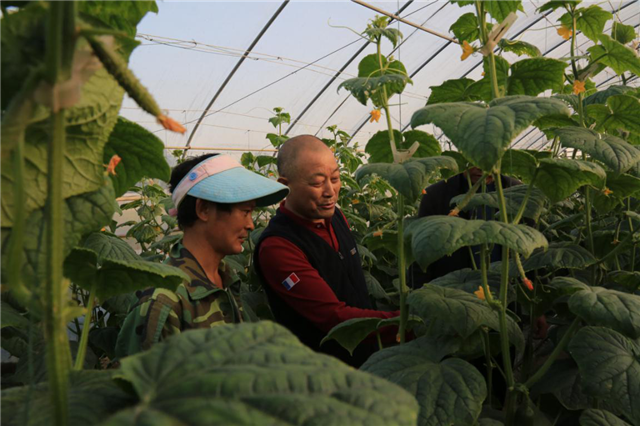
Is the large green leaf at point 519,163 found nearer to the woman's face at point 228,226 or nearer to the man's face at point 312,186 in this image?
the woman's face at point 228,226

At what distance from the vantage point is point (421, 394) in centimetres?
125

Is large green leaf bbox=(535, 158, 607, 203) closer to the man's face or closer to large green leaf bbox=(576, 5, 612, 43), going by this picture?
large green leaf bbox=(576, 5, 612, 43)

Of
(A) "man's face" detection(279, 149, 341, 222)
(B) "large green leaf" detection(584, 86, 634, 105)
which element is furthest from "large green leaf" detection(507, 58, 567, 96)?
(A) "man's face" detection(279, 149, 341, 222)

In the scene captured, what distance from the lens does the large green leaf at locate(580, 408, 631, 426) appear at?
1.44 m

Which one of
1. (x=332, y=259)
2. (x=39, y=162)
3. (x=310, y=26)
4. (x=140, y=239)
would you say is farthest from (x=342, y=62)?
(x=39, y=162)

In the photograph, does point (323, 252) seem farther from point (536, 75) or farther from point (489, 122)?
point (489, 122)

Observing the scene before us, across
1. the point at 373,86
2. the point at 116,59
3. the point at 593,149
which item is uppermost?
the point at 373,86

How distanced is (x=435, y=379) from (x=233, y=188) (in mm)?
891

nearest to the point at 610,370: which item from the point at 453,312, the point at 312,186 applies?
the point at 453,312

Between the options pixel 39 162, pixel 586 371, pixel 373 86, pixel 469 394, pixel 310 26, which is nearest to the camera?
pixel 39 162

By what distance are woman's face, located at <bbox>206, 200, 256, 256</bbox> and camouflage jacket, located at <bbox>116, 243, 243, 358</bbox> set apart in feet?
0.35

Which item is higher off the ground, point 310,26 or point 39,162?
point 310,26

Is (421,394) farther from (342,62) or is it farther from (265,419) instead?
(342,62)

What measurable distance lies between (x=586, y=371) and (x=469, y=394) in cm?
35
